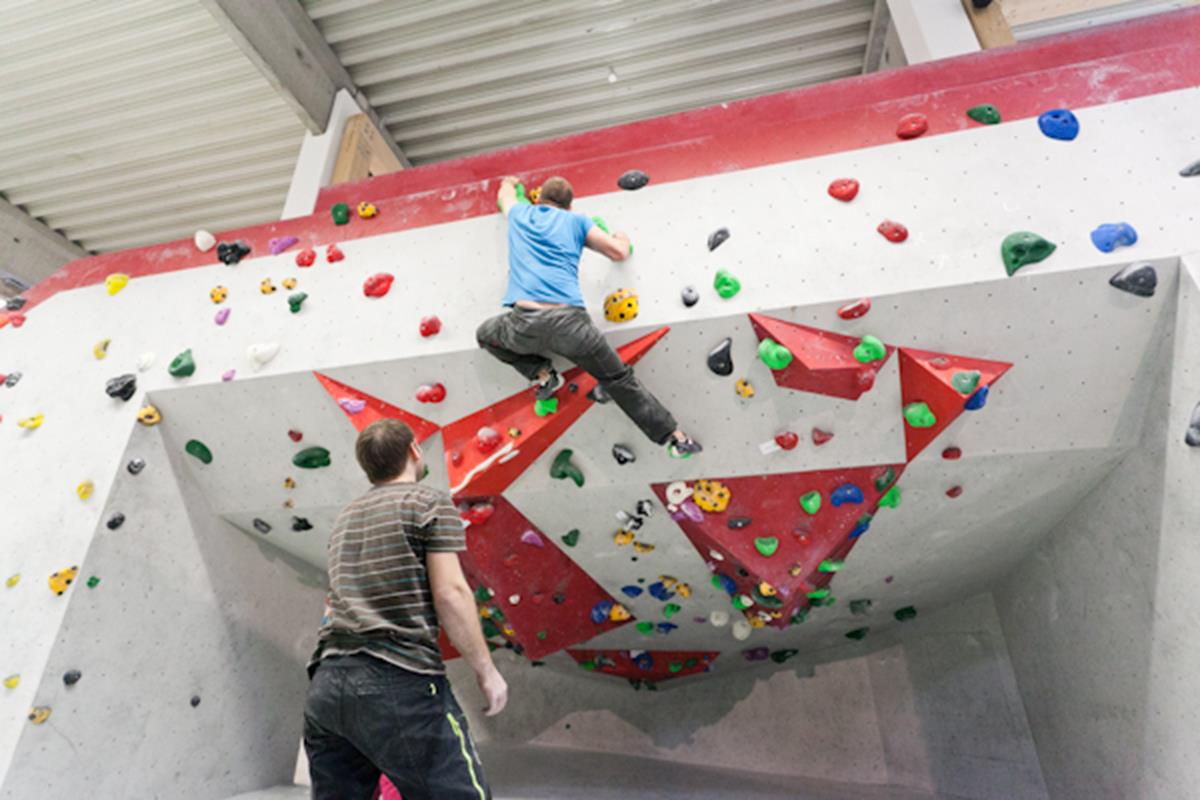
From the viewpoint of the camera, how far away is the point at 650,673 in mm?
3973

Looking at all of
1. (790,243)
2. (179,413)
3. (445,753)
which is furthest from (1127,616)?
(179,413)

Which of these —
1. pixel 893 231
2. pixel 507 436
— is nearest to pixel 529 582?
pixel 507 436

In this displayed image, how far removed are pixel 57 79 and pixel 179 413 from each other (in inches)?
127

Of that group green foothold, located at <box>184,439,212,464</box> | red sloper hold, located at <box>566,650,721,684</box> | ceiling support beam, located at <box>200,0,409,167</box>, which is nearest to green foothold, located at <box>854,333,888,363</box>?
red sloper hold, located at <box>566,650,721,684</box>

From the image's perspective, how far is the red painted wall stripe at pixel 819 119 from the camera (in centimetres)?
209

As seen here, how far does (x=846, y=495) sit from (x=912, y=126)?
1258 mm

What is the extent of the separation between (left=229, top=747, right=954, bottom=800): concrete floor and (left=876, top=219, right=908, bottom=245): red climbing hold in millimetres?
2597

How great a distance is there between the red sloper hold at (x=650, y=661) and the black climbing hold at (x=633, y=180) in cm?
266

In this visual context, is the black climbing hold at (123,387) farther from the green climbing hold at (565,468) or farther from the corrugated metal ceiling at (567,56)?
the corrugated metal ceiling at (567,56)

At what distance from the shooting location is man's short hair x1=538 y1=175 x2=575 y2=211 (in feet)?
7.06

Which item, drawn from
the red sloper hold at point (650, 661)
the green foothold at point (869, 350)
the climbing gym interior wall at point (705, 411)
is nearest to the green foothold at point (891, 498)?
the climbing gym interior wall at point (705, 411)

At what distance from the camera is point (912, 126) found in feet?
6.94

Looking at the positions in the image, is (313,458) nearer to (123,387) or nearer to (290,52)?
(123,387)

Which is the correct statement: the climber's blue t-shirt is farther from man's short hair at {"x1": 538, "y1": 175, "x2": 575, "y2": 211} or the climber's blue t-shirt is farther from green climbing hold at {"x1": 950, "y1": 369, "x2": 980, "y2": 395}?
green climbing hold at {"x1": 950, "y1": 369, "x2": 980, "y2": 395}
